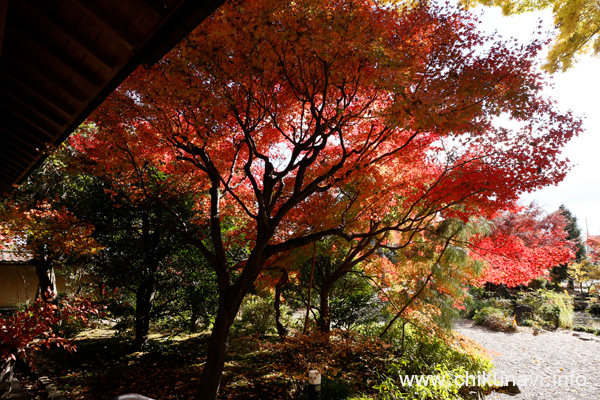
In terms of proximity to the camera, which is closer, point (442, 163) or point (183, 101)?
point (183, 101)

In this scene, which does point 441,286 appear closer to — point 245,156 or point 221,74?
point 245,156

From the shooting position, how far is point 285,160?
807cm

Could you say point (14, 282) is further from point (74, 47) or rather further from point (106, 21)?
point (106, 21)

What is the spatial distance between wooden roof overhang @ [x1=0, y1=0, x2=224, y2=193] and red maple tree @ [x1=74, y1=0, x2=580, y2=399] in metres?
1.70

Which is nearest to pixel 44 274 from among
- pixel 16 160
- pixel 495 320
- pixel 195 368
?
pixel 195 368

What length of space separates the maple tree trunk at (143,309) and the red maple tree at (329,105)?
3.01m

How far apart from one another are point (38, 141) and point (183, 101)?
6.31 feet

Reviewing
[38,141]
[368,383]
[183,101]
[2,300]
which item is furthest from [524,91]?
[2,300]

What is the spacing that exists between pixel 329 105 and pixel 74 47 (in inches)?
156

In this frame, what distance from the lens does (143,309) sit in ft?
25.8

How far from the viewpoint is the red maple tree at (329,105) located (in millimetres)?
3828

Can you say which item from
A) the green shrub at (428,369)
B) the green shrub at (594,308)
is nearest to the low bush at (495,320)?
the green shrub at (594,308)

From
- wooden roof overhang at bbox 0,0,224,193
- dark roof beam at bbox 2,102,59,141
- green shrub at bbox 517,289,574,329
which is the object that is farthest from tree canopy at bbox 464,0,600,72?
green shrub at bbox 517,289,574,329

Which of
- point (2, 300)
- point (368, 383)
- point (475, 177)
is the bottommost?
point (368, 383)
